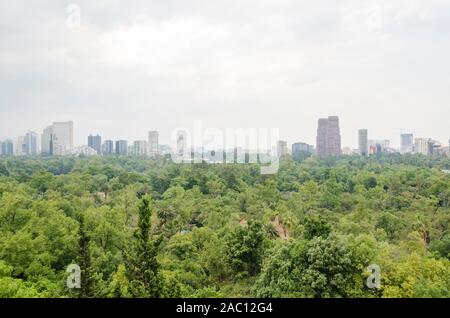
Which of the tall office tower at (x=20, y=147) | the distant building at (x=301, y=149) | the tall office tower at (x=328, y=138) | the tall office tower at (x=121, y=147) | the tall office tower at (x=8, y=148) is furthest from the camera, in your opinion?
the tall office tower at (x=121, y=147)

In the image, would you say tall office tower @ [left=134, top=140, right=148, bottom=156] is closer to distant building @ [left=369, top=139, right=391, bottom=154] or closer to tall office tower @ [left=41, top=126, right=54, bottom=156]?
tall office tower @ [left=41, top=126, right=54, bottom=156]

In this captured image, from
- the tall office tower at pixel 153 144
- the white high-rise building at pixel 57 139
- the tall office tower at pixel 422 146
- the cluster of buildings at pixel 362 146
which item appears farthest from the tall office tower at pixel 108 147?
the tall office tower at pixel 422 146

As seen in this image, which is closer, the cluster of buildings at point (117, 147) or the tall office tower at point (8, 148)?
the tall office tower at point (8, 148)

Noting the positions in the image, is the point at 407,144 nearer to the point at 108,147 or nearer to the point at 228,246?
the point at 108,147

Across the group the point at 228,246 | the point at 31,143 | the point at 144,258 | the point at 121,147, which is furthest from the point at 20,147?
the point at 144,258

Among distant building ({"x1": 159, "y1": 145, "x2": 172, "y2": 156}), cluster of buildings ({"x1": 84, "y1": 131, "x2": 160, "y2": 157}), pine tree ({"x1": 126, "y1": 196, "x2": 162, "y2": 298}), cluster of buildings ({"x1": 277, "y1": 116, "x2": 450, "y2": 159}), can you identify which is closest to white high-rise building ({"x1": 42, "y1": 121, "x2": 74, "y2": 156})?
distant building ({"x1": 159, "y1": 145, "x2": 172, "y2": 156})

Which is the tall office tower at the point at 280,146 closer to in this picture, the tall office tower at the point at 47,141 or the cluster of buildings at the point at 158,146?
the cluster of buildings at the point at 158,146

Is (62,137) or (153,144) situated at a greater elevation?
(62,137)
